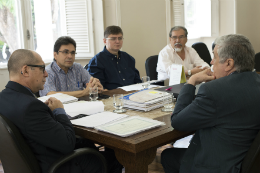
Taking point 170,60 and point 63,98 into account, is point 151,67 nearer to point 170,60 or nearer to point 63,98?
point 170,60

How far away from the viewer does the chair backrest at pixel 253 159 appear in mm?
1306

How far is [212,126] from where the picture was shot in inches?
55.0

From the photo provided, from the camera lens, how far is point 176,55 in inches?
149

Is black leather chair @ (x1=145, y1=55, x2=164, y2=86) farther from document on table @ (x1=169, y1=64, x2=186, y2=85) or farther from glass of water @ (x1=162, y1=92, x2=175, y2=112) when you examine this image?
glass of water @ (x1=162, y1=92, x2=175, y2=112)

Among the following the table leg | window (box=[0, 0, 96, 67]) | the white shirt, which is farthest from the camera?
window (box=[0, 0, 96, 67])

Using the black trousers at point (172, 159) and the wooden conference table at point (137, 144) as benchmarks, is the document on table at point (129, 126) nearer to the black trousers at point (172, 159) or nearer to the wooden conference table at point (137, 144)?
the wooden conference table at point (137, 144)

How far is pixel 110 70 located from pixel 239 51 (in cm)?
212

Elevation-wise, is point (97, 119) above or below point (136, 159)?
above

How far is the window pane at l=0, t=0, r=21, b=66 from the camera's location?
3848 mm

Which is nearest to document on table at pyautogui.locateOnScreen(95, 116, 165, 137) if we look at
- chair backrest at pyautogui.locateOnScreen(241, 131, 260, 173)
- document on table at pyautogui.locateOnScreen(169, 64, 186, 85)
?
chair backrest at pyautogui.locateOnScreen(241, 131, 260, 173)

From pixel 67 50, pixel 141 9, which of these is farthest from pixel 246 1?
pixel 67 50

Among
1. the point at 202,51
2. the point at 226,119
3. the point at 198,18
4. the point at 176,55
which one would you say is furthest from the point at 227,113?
the point at 198,18

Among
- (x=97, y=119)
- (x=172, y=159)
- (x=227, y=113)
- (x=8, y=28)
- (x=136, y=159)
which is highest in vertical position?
(x=8, y=28)

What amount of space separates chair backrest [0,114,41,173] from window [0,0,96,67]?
2.88m
